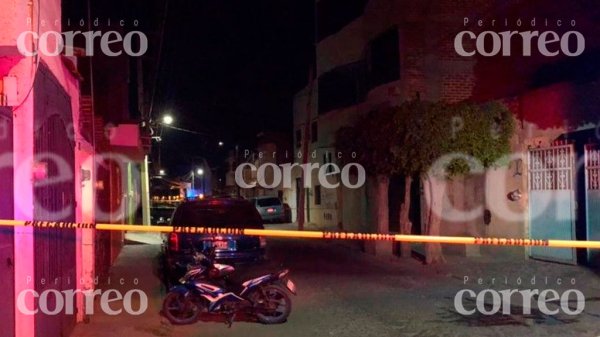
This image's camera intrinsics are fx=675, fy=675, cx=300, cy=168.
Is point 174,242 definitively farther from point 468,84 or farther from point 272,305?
point 468,84

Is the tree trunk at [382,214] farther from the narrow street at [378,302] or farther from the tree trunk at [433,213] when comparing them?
the tree trunk at [433,213]

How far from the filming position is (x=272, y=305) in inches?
363

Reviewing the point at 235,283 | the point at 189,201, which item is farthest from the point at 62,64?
the point at 189,201

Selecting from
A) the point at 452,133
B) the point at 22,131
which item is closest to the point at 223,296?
the point at 22,131

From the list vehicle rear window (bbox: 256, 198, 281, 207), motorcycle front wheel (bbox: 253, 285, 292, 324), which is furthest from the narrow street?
vehicle rear window (bbox: 256, 198, 281, 207)

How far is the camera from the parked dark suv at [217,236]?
37.6 feet

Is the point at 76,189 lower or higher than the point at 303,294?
higher

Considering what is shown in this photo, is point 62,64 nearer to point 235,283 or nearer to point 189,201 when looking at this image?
point 235,283

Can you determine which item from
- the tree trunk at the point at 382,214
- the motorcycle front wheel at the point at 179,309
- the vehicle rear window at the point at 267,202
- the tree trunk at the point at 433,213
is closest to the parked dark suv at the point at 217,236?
the motorcycle front wheel at the point at 179,309

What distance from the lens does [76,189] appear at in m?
8.66

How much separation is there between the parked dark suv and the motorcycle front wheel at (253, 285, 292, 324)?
6.11ft

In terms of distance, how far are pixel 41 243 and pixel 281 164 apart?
123 feet

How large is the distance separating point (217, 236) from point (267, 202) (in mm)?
24198

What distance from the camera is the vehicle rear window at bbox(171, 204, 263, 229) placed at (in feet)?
40.1
